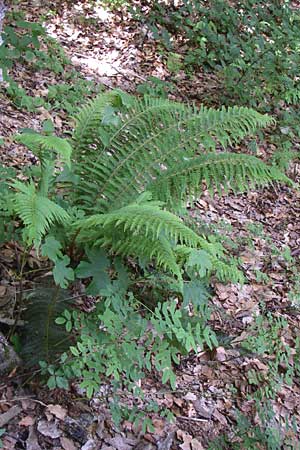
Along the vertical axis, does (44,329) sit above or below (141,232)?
below

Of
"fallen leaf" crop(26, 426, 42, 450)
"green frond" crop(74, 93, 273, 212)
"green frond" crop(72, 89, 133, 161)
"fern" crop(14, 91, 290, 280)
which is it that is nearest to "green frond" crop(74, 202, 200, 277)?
"fern" crop(14, 91, 290, 280)

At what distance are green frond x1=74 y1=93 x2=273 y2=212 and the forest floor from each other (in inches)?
26.7

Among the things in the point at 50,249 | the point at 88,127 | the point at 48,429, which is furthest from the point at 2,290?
the point at 88,127

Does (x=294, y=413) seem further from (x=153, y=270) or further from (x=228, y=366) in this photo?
(x=153, y=270)

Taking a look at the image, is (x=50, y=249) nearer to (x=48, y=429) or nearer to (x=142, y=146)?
(x=48, y=429)

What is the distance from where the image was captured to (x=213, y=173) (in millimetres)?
3223

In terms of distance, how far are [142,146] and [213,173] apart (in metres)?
0.52

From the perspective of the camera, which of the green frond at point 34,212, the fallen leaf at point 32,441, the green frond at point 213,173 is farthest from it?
the green frond at point 213,173

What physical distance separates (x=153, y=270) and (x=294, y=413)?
4.27 feet

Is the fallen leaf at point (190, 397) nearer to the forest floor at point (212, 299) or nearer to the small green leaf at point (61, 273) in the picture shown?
the forest floor at point (212, 299)

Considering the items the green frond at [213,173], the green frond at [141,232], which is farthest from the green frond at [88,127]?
the green frond at [141,232]

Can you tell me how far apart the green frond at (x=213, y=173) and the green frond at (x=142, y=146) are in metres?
0.11

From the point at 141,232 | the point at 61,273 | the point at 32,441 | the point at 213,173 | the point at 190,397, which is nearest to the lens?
the point at 61,273

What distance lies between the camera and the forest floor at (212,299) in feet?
9.41
